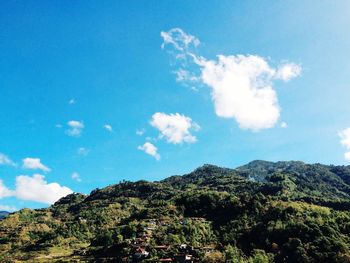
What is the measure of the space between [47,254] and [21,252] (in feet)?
48.1

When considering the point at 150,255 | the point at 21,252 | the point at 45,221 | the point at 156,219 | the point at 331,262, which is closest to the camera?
the point at 331,262

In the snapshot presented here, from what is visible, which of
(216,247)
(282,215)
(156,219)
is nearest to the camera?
(216,247)

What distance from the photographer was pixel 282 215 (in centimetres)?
12975

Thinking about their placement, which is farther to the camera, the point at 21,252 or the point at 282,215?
the point at 21,252

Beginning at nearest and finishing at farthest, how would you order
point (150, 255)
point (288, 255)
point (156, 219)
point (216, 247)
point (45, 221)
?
1. point (288, 255)
2. point (150, 255)
3. point (216, 247)
4. point (156, 219)
5. point (45, 221)

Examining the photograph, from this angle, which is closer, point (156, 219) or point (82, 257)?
point (82, 257)

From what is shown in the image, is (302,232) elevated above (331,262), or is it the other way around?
(302,232)

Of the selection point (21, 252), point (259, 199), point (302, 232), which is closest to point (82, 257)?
point (21, 252)

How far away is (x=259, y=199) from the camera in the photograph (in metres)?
159

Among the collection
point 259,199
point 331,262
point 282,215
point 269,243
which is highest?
point 259,199

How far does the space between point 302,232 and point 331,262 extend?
56.7 ft

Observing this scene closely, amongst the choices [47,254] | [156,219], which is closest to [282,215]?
[156,219]

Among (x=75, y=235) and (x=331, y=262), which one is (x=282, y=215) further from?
(x=75, y=235)

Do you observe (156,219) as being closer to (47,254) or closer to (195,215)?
(195,215)
